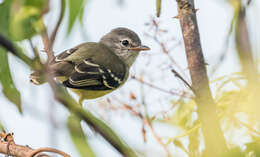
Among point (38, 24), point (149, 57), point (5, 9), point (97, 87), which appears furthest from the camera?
point (97, 87)

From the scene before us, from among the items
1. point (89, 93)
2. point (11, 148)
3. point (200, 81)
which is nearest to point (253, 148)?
point (200, 81)

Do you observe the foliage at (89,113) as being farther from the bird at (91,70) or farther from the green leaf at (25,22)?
the bird at (91,70)

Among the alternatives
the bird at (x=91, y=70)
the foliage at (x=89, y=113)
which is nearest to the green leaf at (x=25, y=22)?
the foliage at (x=89, y=113)

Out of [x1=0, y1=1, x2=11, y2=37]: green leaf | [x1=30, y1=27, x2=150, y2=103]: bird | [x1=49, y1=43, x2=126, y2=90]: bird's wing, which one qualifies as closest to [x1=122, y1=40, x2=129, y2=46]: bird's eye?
[x1=30, y1=27, x2=150, y2=103]: bird

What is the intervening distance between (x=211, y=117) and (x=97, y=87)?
2245 millimetres

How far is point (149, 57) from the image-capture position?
2393mm

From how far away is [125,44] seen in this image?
13.8 ft

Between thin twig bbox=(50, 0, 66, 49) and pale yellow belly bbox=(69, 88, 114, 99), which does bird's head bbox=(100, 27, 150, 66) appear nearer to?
pale yellow belly bbox=(69, 88, 114, 99)

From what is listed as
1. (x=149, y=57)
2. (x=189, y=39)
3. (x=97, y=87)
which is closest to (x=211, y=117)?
(x=189, y=39)

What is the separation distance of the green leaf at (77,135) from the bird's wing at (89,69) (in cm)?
187

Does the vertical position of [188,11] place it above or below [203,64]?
above

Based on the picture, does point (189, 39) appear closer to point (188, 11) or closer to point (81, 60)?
point (188, 11)

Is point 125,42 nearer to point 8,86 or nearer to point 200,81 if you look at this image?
point 200,81

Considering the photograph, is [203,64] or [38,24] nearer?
[38,24]
